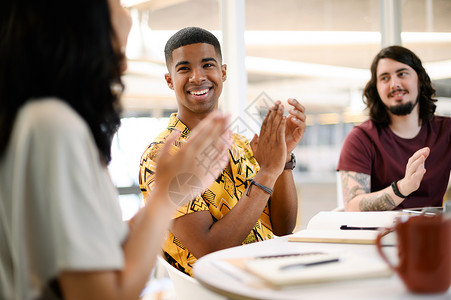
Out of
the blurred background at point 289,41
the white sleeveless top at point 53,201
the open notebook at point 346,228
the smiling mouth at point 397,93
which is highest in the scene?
the blurred background at point 289,41

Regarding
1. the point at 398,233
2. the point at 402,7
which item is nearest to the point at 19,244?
the point at 398,233

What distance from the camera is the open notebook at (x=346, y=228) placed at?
1266 mm

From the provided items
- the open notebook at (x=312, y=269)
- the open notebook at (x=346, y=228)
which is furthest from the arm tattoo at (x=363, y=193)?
the open notebook at (x=312, y=269)

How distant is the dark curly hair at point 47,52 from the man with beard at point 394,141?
1.81 m

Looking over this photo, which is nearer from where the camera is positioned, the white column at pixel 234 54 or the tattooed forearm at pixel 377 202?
the tattooed forearm at pixel 377 202

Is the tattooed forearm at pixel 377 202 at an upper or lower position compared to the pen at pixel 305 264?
lower

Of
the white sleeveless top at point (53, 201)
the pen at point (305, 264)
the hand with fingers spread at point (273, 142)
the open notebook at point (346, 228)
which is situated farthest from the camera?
the hand with fingers spread at point (273, 142)

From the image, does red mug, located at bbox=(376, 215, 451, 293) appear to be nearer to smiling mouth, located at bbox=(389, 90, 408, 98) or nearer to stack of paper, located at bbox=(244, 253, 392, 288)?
stack of paper, located at bbox=(244, 253, 392, 288)

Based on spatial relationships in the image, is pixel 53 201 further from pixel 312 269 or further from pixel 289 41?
pixel 289 41

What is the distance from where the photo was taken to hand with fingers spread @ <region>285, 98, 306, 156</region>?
1722mm

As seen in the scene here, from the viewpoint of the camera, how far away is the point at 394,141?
2594 millimetres

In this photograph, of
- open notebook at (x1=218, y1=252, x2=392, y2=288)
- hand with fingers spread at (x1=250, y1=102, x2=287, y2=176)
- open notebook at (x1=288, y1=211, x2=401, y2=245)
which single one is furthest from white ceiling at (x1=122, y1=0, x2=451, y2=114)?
open notebook at (x1=218, y1=252, x2=392, y2=288)

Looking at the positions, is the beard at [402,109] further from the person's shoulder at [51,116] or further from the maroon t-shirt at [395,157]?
the person's shoulder at [51,116]

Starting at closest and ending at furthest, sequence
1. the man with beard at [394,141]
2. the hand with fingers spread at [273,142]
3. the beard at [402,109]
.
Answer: the hand with fingers spread at [273,142] < the man with beard at [394,141] < the beard at [402,109]
